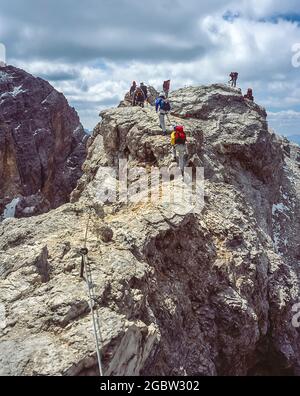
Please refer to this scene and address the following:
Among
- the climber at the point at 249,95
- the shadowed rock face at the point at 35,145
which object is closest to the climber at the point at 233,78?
the climber at the point at 249,95

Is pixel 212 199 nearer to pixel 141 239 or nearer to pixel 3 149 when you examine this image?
pixel 141 239

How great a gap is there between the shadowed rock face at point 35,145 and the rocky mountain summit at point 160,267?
105963mm

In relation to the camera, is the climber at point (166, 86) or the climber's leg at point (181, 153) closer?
the climber's leg at point (181, 153)

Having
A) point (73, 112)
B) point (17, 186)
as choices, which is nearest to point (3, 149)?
point (17, 186)

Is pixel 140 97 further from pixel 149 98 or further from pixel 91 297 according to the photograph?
pixel 91 297

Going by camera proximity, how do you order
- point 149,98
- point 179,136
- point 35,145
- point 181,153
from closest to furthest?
point 179,136 < point 181,153 < point 149,98 < point 35,145

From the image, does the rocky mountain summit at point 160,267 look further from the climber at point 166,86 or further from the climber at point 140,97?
the climber at point 166,86

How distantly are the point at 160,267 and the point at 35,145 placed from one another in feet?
432

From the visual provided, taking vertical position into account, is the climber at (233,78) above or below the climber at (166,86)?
above

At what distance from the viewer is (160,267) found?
737 inches

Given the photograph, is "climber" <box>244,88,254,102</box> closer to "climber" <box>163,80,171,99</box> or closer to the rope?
"climber" <box>163,80,171,99</box>

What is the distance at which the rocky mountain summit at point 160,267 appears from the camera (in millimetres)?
12961

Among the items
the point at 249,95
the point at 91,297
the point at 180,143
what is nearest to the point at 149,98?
the point at 249,95
